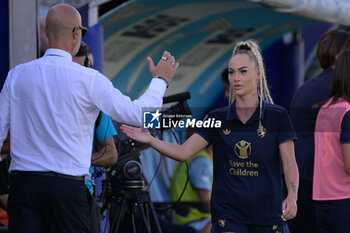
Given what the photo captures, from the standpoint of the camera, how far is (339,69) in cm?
422

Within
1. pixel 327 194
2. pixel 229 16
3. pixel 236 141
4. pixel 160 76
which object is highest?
pixel 229 16

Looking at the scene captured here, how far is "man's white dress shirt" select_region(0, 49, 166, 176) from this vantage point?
3150 mm

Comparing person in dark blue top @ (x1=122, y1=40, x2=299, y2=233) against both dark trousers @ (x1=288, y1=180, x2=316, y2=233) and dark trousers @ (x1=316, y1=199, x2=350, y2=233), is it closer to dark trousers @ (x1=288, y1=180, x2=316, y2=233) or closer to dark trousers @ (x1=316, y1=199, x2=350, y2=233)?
dark trousers @ (x1=316, y1=199, x2=350, y2=233)

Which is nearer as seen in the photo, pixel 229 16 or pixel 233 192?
pixel 233 192

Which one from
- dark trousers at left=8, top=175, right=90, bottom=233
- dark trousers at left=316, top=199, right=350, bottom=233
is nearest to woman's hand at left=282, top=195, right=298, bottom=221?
dark trousers at left=316, top=199, right=350, bottom=233

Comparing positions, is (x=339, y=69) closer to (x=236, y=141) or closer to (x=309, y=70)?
(x=236, y=141)

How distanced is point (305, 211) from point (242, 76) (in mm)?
1179

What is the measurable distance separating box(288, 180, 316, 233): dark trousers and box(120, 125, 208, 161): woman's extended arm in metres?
0.94

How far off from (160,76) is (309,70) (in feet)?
33.9

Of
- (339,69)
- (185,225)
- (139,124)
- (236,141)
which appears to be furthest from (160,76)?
(185,225)

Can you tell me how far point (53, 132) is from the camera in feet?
10.3

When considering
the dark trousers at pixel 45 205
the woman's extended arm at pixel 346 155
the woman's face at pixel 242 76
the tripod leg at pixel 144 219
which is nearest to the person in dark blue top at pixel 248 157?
the woman's face at pixel 242 76

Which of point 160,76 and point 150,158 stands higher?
point 160,76

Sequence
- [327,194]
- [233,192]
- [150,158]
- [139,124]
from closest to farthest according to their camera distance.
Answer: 1. [139,124]
2. [233,192]
3. [327,194]
4. [150,158]
